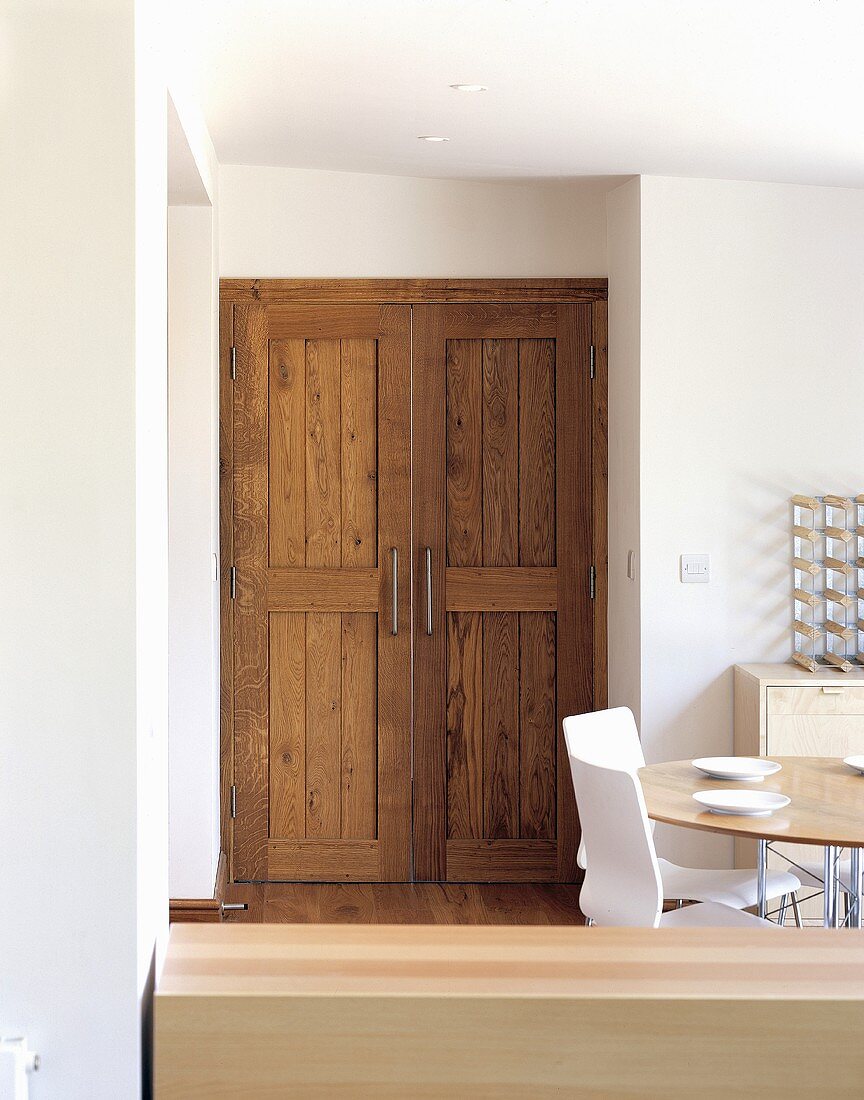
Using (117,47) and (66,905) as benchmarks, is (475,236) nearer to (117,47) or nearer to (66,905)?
(117,47)

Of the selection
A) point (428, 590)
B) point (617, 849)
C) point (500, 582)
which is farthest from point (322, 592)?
point (617, 849)

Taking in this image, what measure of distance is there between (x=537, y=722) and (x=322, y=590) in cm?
95

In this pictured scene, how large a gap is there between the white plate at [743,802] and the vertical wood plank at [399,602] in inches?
65.2

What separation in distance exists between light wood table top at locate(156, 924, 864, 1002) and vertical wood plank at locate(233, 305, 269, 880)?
2.35 meters

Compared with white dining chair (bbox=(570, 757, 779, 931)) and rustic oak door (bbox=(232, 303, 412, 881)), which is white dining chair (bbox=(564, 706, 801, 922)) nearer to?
white dining chair (bbox=(570, 757, 779, 931))

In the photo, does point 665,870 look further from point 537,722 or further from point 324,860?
point 324,860

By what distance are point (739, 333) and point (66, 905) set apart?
3.13 m

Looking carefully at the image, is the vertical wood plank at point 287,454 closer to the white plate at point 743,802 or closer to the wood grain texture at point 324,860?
the wood grain texture at point 324,860

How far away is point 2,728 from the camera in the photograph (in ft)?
6.02

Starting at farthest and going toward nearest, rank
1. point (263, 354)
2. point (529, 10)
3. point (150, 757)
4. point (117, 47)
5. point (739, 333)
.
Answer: point (263, 354) < point (739, 333) < point (529, 10) < point (150, 757) < point (117, 47)

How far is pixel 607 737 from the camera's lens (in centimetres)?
354

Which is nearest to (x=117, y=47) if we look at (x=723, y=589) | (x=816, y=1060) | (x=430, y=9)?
(x=430, y=9)

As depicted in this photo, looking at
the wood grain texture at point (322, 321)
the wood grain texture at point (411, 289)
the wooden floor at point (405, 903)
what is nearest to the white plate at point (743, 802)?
the wooden floor at point (405, 903)

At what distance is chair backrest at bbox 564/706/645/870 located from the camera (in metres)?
3.36
